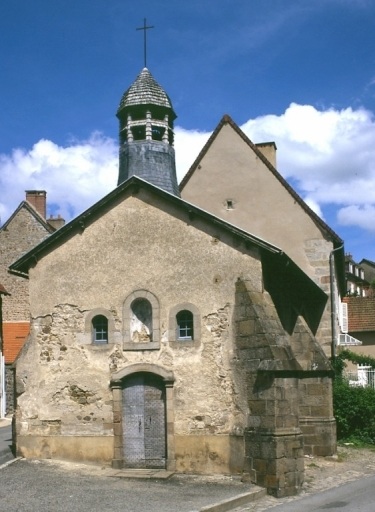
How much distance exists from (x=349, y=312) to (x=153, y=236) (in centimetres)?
2026

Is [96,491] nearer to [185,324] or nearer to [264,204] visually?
[185,324]

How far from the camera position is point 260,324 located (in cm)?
1295

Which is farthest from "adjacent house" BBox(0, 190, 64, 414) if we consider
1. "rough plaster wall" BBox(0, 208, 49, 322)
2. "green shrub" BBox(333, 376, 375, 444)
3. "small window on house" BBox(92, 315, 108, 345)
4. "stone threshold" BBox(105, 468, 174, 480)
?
"stone threshold" BBox(105, 468, 174, 480)

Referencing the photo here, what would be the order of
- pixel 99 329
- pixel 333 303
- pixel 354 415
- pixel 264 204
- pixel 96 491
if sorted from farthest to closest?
pixel 264 204, pixel 333 303, pixel 354 415, pixel 99 329, pixel 96 491

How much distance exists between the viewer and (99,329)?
14.7 meters

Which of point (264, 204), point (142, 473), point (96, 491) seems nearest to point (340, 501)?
point (142, 473)

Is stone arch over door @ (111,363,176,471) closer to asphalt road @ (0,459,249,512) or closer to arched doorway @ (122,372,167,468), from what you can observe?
arched doorway @ (122,372,167,468)

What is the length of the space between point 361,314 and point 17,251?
61.6ft

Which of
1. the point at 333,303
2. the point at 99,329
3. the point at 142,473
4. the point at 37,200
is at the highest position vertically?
the point at 37,200

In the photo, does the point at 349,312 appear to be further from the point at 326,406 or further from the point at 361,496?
the point at 361,496

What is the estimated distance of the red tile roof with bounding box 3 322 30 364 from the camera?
29.8 metres

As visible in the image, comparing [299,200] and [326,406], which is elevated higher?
[299,200]

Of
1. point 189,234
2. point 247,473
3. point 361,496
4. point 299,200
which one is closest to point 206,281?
point 189,234

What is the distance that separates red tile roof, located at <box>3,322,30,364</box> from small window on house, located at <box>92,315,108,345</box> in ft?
52.4
